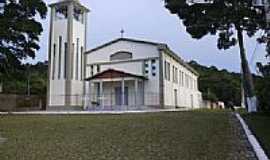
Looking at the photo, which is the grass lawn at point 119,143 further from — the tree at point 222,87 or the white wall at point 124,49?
the tree at point 222,87

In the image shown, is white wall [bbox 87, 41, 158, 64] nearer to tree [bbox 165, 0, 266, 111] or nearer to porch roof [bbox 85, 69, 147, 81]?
porch roof [bbox 85, 69, 147, 81]

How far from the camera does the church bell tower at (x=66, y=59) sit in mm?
35219

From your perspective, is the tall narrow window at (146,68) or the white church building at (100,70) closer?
the white church building at (100,70)

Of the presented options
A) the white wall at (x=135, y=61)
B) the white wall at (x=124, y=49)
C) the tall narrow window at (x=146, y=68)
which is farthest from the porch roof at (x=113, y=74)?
the white wall at (x=124, y=49)

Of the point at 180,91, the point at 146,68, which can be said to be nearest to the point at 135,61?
the point at 146,68

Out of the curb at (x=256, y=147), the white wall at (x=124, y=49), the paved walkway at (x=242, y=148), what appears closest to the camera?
the curb at (x=256, y=147)

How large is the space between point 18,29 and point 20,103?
1667 centimetres

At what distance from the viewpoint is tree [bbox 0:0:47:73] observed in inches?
824

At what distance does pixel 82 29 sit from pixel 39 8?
14871mm

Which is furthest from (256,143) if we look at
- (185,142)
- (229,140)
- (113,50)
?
(113,50)

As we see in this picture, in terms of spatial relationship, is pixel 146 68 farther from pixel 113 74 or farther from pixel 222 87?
pixel 222 87

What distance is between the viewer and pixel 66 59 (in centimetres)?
3506

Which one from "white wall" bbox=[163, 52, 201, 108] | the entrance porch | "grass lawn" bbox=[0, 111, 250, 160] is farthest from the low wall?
"grass lawn" bbox=[0, 111, 250, 160]

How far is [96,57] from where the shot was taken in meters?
37.1
